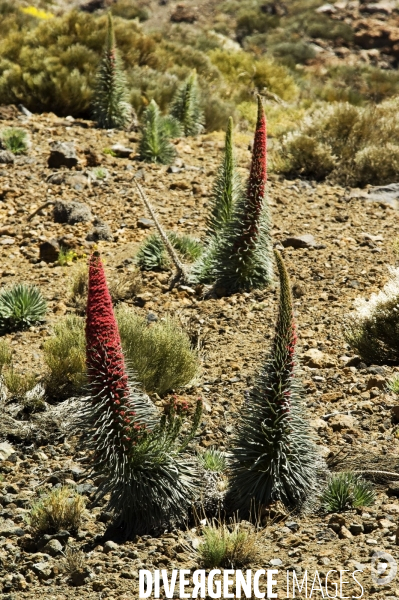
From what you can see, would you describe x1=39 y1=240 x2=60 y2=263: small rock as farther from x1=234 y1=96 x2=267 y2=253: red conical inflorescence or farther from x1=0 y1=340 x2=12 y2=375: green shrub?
x1=0 y1=340 x2=12 y2=375: green shrub

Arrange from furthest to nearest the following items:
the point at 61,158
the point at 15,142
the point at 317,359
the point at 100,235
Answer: the point at 15,142 → the point at 61,158 → the point at 100,235 → the point at 317,359

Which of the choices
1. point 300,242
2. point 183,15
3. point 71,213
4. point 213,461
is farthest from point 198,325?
point 183,15

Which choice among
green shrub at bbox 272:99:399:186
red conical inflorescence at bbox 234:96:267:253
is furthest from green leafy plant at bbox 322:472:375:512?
green shrub at bbox 272:99:399:186

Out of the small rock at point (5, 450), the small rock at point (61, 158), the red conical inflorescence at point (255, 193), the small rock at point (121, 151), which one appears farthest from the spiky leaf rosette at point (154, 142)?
the small rock at point (5, 450)

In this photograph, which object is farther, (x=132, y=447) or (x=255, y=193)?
(x=255, y=193)

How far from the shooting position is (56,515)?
4.23 m

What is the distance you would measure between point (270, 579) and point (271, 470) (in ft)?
2.05

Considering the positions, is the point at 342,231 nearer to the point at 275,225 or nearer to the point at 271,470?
the point at 275,225

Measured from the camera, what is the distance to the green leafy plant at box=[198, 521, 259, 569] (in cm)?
380

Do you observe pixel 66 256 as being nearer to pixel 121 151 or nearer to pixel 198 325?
pixel 198 325

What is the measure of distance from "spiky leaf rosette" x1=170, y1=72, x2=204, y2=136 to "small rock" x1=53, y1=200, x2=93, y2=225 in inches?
109

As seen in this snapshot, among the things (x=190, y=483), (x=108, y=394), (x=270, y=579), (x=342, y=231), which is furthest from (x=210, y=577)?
(x=342, y=231)

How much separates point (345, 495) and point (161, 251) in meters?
3.71

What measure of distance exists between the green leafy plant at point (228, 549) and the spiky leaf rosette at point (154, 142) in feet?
21.2
